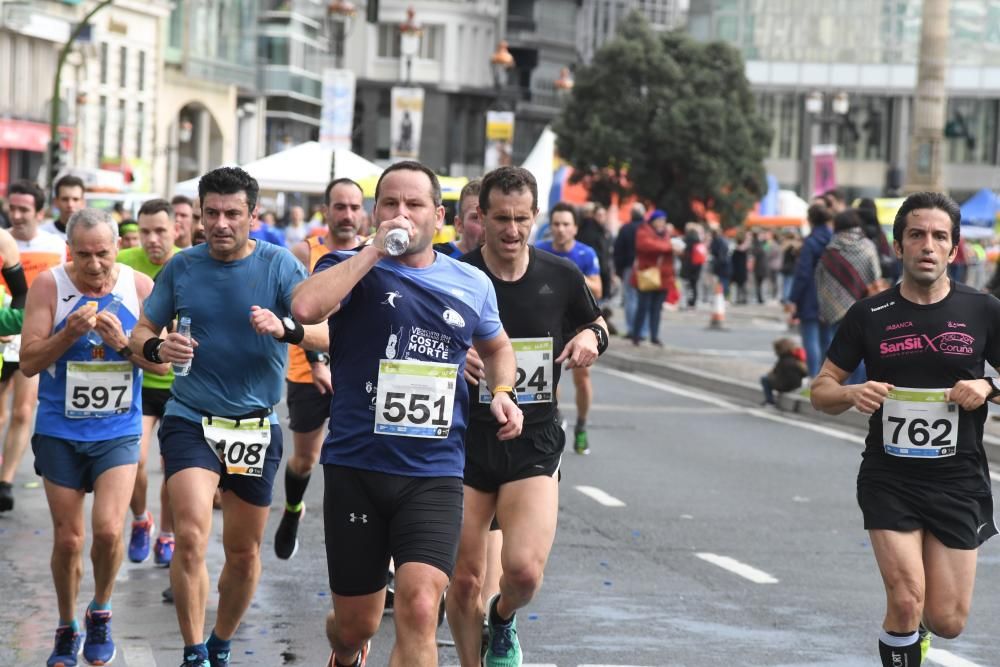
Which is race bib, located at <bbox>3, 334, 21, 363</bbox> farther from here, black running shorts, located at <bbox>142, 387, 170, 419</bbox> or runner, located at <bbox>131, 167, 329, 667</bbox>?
runner, located at <bbox>131, 167, 329, 667</bbox>

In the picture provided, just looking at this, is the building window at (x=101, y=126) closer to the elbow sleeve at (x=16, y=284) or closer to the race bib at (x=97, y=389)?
the elbow sleeve at (x=16, y=284)

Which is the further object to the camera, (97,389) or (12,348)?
(12,348)

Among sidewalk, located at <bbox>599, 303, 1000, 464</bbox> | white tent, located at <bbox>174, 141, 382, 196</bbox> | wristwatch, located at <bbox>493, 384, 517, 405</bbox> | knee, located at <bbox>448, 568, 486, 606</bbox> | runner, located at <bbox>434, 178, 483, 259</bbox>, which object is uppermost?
white tent, located at <bbox>174, 141, 382, 196</bbox>

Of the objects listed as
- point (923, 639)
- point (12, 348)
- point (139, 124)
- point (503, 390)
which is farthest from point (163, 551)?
point (139, 124)

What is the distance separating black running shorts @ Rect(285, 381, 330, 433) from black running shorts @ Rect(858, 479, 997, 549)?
13.2 feet

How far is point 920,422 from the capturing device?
695cm

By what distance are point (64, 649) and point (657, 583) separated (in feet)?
11.0

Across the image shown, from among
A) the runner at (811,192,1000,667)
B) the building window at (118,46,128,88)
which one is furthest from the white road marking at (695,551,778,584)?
the building window at (118,46,128,88)

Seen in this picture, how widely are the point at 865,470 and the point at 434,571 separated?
1.82 meters

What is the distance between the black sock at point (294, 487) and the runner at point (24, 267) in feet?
7.23

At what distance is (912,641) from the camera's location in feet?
22.6

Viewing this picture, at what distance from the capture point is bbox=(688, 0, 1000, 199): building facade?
94250mm

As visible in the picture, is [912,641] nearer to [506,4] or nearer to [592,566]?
[592,566]

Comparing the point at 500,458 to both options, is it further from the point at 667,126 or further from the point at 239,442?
the point at 667,126
